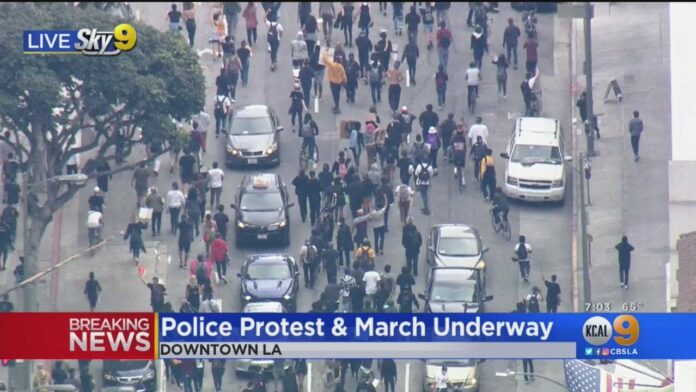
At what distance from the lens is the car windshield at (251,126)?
66.1m

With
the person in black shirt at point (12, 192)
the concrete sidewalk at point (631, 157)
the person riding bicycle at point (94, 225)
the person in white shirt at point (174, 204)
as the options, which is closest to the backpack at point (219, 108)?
the person in white shirt at point (174, 204)

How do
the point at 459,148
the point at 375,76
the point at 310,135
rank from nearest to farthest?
the point at 459,148 → the point at 310,135 → the point at 375,76

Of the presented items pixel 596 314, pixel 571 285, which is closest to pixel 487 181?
pixel 571 285

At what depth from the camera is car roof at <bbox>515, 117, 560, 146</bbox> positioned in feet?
215

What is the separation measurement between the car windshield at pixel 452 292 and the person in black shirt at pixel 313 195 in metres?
5.34

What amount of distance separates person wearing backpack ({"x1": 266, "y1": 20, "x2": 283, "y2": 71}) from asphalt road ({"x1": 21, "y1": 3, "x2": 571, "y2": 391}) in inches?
13.2

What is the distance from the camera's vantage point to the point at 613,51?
244 ft

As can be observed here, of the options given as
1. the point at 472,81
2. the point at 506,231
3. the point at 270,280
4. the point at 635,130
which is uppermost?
the point at 472,81

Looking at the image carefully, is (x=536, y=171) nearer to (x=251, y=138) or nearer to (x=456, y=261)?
(x=456, y=261)

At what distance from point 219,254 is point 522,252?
24.9 ft

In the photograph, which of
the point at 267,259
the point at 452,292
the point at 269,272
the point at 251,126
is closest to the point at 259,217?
the point at 267,259

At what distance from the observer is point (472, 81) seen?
226ft

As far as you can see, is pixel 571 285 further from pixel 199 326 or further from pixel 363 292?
pixel 199 326
